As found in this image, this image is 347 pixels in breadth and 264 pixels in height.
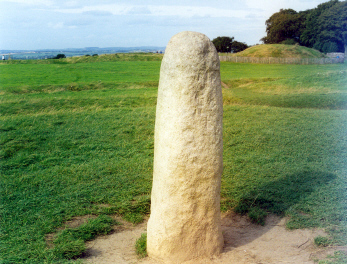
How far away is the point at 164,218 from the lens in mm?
4863

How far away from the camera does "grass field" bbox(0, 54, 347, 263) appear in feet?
19.0

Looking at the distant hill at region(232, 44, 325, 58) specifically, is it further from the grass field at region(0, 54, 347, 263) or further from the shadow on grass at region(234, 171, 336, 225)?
the shadow on grass at region(234, 171, 336, 225)

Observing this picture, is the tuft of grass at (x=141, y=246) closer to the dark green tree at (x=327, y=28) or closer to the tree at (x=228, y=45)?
the dark green tree at (x=327, y=28)

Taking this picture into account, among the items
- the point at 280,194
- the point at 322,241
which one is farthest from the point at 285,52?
the point at 322,241

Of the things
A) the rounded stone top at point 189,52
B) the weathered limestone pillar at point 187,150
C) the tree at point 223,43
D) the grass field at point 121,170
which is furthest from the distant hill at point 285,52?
the weathered limestone pillar at point 187,150

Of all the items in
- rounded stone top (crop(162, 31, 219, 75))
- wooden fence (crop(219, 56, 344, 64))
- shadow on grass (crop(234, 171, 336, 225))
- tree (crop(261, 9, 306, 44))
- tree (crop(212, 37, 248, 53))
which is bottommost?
shadow on grass (crop(234, 171, 336, 225))

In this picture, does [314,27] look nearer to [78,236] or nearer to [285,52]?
[285,52]

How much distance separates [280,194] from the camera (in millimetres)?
6910

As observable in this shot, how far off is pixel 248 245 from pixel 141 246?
156 centimetres

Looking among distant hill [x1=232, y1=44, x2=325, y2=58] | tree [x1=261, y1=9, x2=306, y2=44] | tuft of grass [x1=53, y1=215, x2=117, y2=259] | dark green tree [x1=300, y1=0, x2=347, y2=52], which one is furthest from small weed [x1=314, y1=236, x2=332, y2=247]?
tree [x1=261, y1=9, x2=306, y2=44]

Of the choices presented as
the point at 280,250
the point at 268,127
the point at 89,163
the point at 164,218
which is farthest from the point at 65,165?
the point at 268,127

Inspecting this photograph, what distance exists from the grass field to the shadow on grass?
19 mm

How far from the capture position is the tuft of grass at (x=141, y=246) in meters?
5.12

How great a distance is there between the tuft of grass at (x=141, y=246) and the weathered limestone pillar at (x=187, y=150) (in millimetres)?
237
